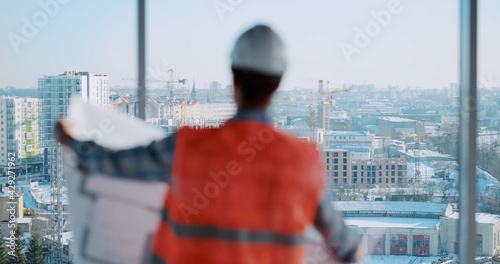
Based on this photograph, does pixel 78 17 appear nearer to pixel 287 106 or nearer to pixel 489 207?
pixel 287 106

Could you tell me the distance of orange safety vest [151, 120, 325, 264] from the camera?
3.34ft

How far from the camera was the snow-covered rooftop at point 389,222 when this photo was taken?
273cm

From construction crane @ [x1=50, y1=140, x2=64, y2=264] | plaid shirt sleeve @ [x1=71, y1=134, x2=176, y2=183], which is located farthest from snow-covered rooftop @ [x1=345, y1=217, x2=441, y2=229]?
plaid shirt sleeve @ [x1=71, y1=134, x2=176, y2=183]

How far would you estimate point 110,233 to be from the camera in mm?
1338

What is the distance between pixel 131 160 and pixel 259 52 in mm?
343

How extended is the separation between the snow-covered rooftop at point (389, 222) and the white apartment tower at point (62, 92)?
55.3 inches

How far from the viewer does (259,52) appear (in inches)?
41.5

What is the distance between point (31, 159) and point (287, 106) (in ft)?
4.79

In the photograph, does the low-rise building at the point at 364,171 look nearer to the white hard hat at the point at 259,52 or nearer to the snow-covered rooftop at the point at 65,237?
the snow-covered rooftop at the point at 65,237

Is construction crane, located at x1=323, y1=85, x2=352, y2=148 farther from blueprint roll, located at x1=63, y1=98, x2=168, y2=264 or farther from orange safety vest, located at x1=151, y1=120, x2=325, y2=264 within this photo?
orange safety vest, located at x1=151, y1=120, x2=325, y2=264

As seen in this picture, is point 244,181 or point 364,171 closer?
point 244,181

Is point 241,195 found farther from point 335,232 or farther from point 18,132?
point 18,132

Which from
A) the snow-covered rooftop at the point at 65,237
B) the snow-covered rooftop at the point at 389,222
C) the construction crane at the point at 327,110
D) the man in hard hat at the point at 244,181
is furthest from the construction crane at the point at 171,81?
the man in hard hat at the point at 244,181

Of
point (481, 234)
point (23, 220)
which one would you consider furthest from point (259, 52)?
point (23, 220)
